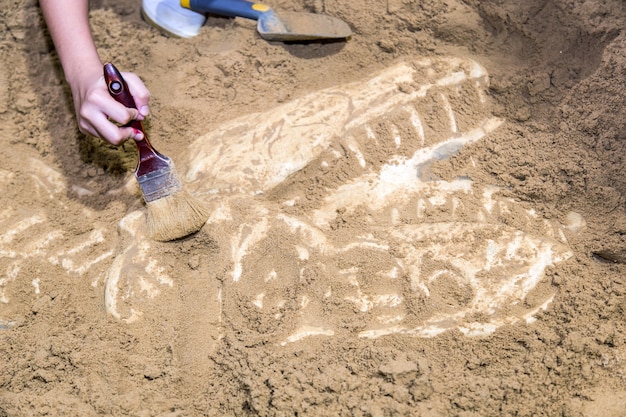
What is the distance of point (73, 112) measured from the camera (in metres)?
2.28

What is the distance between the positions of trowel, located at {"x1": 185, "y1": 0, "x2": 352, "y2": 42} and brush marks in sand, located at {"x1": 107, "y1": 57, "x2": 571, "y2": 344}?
22 centimetres

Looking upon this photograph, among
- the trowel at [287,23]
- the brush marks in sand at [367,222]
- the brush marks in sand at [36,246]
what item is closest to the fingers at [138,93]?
the brush marks in sand at [367,222]

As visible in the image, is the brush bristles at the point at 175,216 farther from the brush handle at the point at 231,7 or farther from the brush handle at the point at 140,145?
the brush handle at the point at 231,7

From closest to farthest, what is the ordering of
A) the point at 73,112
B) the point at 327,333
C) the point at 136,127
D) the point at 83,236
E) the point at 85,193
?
the point at 327,333, the point at 136,127, the point at 83,236, the point at 85,193, the point at 73,112

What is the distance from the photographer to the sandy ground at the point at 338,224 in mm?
1562

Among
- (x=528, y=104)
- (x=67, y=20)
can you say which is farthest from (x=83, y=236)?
(x=528, y=104)

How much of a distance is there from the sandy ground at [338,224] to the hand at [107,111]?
291 mm

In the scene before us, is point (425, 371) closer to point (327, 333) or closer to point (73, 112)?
point (327, 333)

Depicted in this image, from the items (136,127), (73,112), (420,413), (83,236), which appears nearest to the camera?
(420,413)

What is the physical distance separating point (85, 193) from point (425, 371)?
4.21 feet

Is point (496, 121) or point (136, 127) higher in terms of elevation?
point (496, 121)

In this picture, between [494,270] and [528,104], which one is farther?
[528,104]

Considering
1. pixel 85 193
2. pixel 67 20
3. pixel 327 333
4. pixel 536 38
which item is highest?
pixel 536 38

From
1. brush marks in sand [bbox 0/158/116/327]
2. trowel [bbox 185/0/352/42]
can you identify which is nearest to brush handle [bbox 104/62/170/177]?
brush marks in sand [bbox 0/158/116/327]
